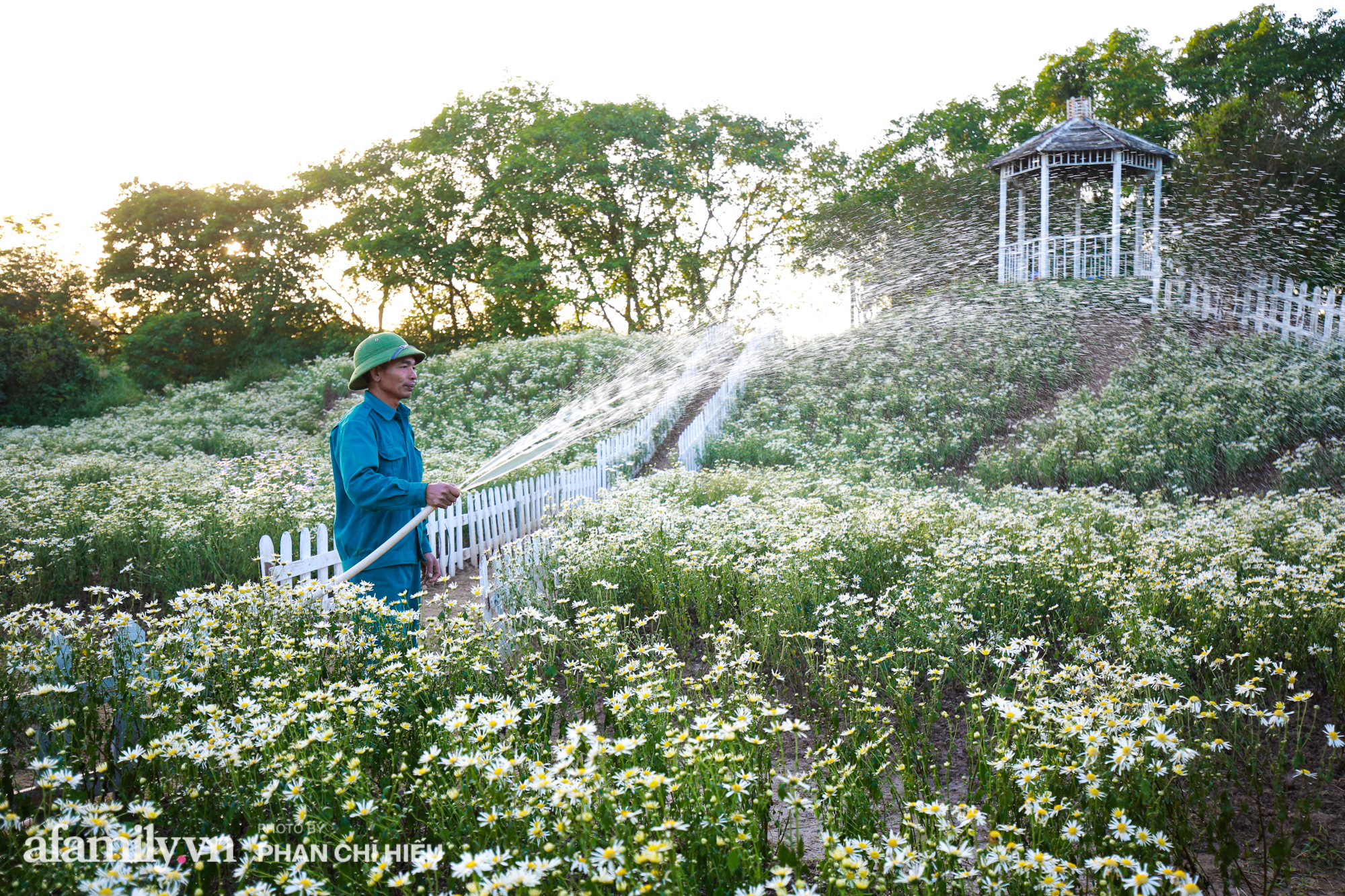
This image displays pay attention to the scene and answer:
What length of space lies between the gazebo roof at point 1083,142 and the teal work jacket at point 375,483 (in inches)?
713

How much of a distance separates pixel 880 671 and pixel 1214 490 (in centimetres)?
746

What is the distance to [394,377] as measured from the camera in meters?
4.01

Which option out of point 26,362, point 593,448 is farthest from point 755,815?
point 26,362

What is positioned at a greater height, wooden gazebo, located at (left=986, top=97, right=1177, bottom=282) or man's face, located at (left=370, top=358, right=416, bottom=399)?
wooden gazebo, located at (left=986, top=97, right=1177, bottom=282)

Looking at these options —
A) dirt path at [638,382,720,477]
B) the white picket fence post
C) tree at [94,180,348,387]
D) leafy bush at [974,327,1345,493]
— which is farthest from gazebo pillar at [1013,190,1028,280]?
tree at [94,180,348,387]

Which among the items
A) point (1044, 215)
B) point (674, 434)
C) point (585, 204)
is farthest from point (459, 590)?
point (585, 204)

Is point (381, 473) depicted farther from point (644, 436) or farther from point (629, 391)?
point (629, 391)

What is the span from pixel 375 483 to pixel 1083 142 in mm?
19202

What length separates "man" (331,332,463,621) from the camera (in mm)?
3795

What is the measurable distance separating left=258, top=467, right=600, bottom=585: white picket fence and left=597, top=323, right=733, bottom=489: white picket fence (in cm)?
106

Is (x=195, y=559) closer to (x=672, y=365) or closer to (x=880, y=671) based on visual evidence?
(x=880, y=671)

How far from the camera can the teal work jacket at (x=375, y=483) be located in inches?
149

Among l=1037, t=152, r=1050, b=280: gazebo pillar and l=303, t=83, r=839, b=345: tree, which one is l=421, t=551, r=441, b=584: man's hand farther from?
l=303, t=83, r=839, b=345: tree

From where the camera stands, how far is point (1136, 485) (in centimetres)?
930
